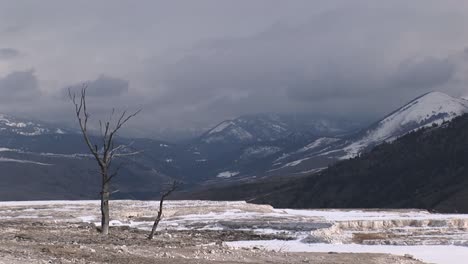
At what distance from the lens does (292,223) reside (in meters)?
55.4

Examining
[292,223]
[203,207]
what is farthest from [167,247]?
[203,207]

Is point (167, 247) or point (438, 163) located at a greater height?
point (438, 163)

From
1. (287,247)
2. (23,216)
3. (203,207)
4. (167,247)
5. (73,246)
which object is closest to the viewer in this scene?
(73,246)

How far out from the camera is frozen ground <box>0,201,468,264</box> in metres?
39.7

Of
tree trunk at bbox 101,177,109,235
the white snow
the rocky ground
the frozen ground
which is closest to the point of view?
the rocky ground

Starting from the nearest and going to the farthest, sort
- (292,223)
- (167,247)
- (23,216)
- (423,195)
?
(167,247)
(292,223)
(23,216)
(423,195)

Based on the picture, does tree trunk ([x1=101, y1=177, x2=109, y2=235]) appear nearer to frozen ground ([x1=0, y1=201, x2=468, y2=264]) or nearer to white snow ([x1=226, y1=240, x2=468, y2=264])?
frozen ground ([x1=0, y1=201, x2=468, y2=264])

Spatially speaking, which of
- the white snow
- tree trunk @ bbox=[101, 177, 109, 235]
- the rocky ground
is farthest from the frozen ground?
tree trunk @ bbox=[101, 177, 109, 235]

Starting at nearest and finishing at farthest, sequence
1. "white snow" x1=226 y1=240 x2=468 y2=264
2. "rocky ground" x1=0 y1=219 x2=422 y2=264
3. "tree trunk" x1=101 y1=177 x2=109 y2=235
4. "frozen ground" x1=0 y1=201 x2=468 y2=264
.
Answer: "rocky ground" x1=0 y1=219 x2=422 y2=264 < "white snow" x1=226 y1=240 x2=468 y2=264 < "tree trunk" x1=101 y1=177 x2=109 y2=235 < "frozen ground" x1=0 y1=201 x2=468 y2=264

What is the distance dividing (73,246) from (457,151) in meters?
182

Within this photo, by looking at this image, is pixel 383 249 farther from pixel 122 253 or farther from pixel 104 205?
pixel 122 253

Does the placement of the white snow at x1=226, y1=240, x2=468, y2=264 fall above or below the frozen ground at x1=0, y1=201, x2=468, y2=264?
below

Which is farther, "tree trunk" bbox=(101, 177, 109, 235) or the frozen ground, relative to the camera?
the frozen ground

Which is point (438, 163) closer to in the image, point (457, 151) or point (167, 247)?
point (457, 151)
